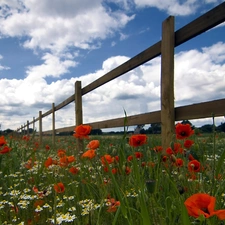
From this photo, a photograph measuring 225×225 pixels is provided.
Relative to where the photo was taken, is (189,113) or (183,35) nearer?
(189,113)

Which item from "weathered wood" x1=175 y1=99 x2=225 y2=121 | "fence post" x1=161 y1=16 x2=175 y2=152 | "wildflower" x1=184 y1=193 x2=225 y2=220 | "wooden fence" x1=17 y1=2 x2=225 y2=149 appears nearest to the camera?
"wildflower" x1=184 y1=193 x2=225 y2=220

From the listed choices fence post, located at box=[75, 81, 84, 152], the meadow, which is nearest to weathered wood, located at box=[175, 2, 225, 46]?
the meadow

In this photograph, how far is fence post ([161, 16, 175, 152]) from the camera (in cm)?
323

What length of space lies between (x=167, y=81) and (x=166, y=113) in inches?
13.3

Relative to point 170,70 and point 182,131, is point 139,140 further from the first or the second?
point 170,70

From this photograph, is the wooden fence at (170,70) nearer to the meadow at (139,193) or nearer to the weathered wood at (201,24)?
the weathered wood at (201,24)

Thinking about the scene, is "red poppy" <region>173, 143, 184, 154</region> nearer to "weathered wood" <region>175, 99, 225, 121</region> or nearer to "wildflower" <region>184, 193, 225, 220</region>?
"wildflower" <region>184, 193, 225, 220</region>

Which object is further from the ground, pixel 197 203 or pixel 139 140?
pixel 139 140

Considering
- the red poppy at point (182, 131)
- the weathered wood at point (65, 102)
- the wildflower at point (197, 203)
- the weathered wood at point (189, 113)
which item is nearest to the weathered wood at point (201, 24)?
the weathered wood at point (189, 113)

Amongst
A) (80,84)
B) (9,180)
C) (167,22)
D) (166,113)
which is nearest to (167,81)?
(166,113)

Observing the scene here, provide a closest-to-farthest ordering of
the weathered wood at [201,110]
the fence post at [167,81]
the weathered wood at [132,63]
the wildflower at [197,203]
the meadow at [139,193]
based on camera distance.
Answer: the wildflower at [197,203] → the meadow at [139,193] → the weathered wood at [201,110] → the fence post at [167,81] → the weathered wood at [132,63]

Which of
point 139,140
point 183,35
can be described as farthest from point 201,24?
point 139,140

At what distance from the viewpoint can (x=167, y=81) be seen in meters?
3.33

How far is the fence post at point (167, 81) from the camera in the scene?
10.6ft
